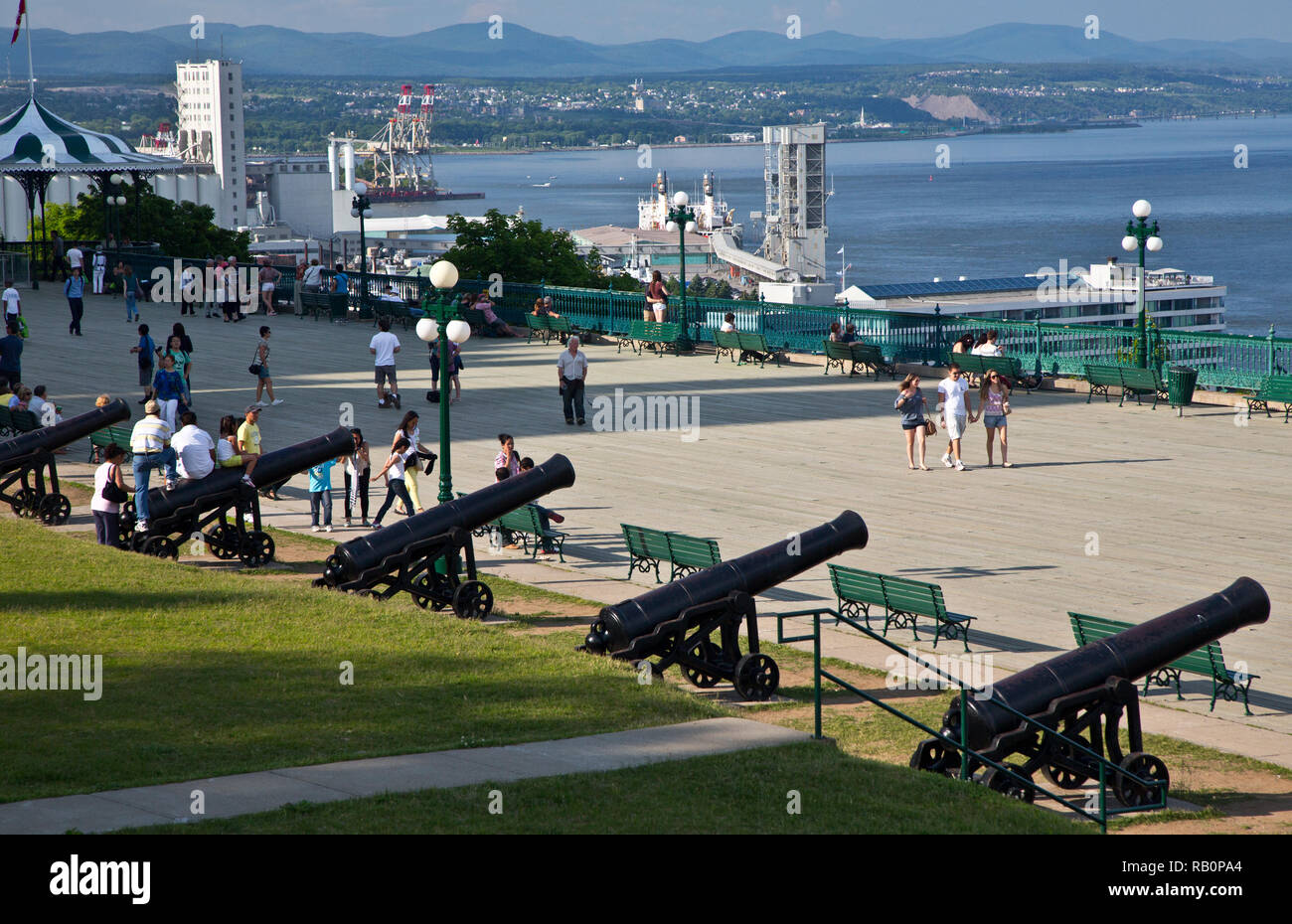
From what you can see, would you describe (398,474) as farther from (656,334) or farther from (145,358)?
(656,334)

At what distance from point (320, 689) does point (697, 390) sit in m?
17.8

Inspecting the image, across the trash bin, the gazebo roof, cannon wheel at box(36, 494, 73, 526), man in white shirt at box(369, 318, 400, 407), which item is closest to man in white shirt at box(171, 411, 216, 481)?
cannon wheel at box(36, 494, 73, 526)

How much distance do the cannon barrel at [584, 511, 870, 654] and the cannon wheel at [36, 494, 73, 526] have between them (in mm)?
8633

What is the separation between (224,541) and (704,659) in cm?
664

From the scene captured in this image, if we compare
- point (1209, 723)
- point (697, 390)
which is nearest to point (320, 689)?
point (1209, 723)

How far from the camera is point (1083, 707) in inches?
415

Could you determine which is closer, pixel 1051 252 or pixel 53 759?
pixel 53 759

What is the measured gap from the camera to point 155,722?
→ 10.3m

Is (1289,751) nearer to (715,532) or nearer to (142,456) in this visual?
(715,532)

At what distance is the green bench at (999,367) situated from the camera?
28.3 meters

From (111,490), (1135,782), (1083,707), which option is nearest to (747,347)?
(111,490)

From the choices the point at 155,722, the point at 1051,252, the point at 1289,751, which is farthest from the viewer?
the point at 1051,252
